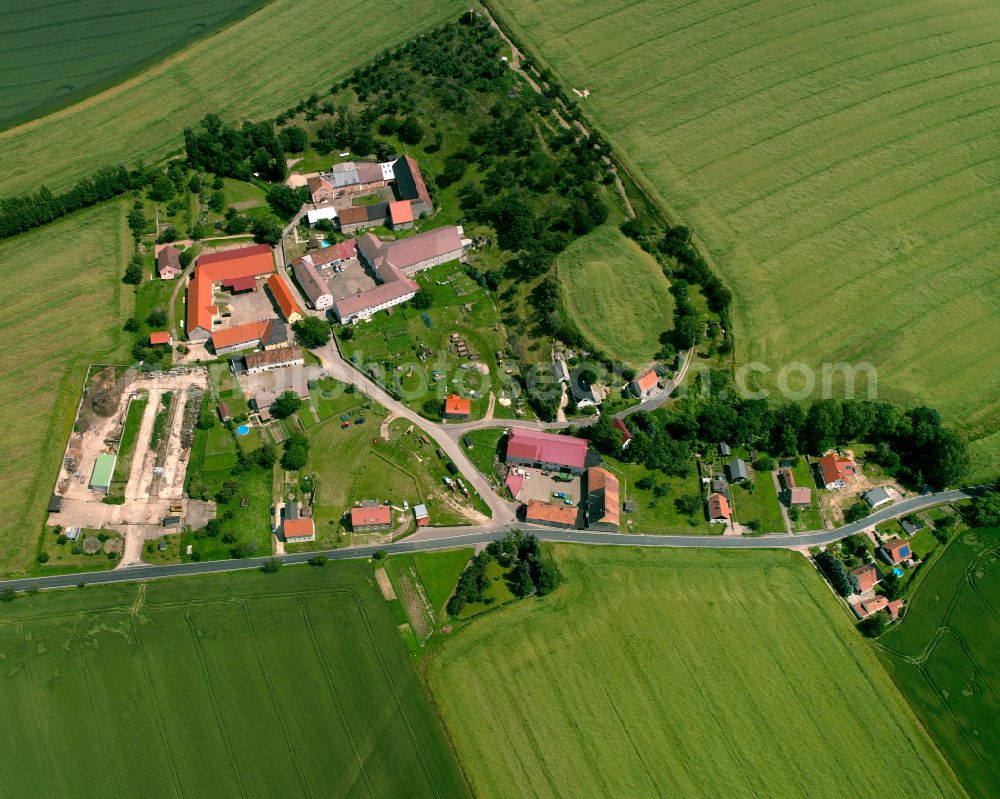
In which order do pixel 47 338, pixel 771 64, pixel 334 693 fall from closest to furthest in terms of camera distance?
pixel 334 693, pixel 47 338, pixel 771 64

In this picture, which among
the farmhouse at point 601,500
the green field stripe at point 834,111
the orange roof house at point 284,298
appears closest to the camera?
the farmhouse at point 601,500

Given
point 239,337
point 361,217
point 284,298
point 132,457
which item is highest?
point 361,217

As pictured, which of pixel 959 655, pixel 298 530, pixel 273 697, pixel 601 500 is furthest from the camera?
pixel 601 500

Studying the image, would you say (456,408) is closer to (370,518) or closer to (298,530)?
(370,518)

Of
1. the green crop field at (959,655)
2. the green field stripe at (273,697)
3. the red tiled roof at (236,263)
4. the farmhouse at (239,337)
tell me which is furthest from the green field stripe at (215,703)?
the green crop field at (959,655)

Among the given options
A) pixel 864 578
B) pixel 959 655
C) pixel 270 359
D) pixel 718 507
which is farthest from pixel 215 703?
pixel 959 655

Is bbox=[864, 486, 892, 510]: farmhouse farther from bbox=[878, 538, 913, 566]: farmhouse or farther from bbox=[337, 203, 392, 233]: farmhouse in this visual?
bbox=[337, 203, 392, 233]: farmhouse

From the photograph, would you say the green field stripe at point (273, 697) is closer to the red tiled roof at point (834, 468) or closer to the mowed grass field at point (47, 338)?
the mowed grass field at point (47, 338)
